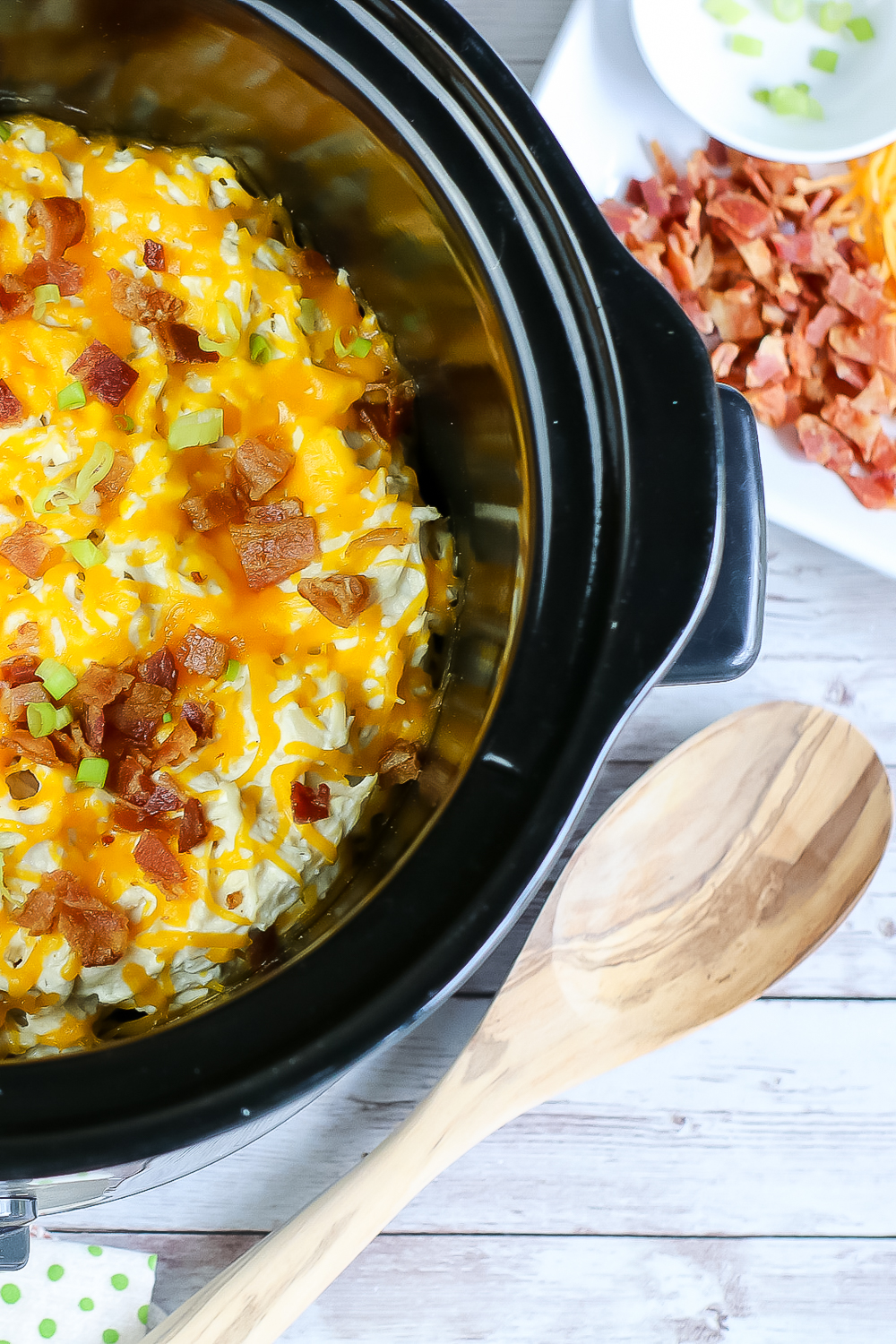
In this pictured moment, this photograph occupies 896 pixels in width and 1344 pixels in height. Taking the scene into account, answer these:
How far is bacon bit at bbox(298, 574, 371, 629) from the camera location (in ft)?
2.33

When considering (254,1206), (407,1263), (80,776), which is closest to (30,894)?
(80,776)

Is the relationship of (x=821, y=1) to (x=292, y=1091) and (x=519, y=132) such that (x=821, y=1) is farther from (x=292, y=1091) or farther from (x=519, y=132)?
(x=292, y=1091)

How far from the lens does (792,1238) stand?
1139 mm

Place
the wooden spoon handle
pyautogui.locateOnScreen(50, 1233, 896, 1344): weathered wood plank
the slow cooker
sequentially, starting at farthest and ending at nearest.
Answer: pyautogui.locateOnScreen(50, 1233, 896, 1344): weathered wood plank < the wooden spoon handle < the slow cooker

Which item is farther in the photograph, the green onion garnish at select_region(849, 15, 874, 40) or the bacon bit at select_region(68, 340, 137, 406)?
the green onion garnish at select_region(849, 15, 874, 40)

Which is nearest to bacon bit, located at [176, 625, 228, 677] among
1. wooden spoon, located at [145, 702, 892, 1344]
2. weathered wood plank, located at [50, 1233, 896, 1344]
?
wooden spoon, located at [145, 702, 892, 1344]

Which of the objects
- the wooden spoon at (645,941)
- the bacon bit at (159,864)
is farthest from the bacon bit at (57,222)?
the wooden spoon at (645,941)

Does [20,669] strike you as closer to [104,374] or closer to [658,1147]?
[104,374]

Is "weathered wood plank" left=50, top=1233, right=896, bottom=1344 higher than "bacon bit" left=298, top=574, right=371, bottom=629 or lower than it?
lower

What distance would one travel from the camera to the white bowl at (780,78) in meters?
1.06

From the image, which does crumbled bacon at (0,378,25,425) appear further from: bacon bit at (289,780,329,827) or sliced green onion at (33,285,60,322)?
bacon bit at (289,780,329,827)

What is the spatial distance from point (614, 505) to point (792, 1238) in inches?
37.4

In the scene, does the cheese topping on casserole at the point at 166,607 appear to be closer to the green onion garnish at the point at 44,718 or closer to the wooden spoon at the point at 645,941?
the green onion garnish at the point at 44,718

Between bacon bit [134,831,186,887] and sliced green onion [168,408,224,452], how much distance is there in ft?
0.91
